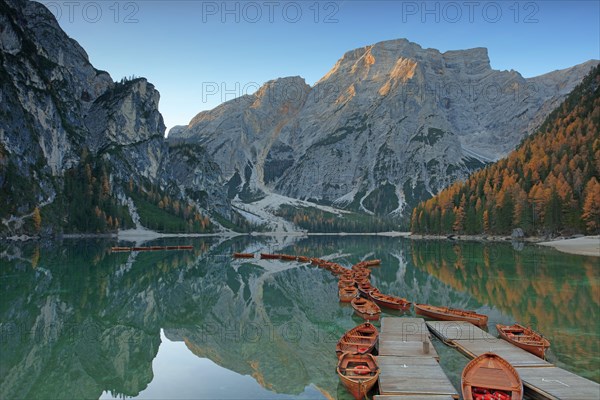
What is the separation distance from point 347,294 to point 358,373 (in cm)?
3085

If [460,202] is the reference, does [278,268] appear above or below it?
below

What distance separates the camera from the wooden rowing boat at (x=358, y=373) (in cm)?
2181

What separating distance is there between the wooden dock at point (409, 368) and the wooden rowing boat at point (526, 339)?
229 inches

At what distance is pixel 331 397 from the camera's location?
907 inches

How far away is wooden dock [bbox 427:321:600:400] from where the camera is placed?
21.0 metres

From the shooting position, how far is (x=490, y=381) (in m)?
21.5

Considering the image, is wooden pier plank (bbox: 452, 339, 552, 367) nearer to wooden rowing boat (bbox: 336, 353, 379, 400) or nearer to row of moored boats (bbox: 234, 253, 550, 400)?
row of moored boats (bbox: 234, 253, 550, 400)

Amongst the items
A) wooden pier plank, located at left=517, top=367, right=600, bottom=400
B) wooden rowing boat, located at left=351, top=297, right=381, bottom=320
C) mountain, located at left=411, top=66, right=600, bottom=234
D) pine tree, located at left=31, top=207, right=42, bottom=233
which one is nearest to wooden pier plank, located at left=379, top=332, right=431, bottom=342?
wooden rowing boat, located at left=351, top=297, right=381, bottom=320

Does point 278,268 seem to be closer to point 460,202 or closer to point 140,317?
point 140,317

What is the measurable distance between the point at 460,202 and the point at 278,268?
10764 cm

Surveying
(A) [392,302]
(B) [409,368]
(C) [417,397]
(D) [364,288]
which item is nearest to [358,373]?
(B) [409,368]

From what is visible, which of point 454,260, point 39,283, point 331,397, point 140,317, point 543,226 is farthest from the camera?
point 543,226

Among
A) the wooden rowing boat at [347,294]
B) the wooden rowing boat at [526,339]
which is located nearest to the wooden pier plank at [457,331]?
the wooden rowing boat at [526,339]

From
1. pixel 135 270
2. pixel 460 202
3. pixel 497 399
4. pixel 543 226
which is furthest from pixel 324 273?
pixel 460 202
